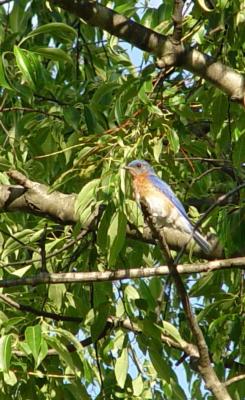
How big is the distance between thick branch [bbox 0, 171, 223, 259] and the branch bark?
742 millimetres

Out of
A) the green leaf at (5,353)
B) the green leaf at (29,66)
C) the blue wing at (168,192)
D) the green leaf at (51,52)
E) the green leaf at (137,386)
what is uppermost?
the green leaf at (51,52)

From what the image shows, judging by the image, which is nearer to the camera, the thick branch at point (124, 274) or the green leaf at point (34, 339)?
the green leaf at point (34, 339)

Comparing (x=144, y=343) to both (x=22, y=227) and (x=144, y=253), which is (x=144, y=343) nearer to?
(x=144, y=253)

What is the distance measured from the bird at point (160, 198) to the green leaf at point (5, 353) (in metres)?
1.42

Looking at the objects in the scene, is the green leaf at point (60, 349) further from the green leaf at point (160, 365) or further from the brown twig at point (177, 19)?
the brown twig at point (177, 19)

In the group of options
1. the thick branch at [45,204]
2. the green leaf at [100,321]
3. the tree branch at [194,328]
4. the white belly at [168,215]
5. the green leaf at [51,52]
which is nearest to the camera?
the tree branch at [194,328]

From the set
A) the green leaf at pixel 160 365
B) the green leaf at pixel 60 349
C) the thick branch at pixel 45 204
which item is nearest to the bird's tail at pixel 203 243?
the thick branch at pixel 45 204

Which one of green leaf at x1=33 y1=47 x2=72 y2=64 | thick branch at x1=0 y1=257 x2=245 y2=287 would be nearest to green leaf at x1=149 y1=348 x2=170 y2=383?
thick branch at x1=0 y1=257 x2=245 y2=287

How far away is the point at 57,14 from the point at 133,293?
1790mm

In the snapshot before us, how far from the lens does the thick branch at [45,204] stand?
166 inches

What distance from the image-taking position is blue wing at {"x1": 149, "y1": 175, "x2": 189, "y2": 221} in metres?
4.88

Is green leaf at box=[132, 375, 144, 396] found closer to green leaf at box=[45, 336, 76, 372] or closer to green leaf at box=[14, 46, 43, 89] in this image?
Result: green leaf at box=[45, 336, 76, 372]

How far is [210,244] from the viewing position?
14.4 ft

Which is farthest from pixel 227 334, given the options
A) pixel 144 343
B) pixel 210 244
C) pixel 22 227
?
pixel 22 227
